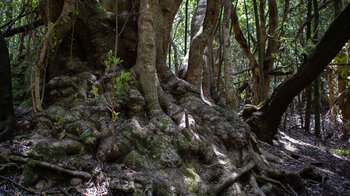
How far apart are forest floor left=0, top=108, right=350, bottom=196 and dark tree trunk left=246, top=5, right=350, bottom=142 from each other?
566 mm

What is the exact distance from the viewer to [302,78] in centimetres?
469

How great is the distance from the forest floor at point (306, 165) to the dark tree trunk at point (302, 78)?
0.57 meters

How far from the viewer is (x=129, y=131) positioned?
292 centimetres

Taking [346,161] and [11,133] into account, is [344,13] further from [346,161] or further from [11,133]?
[11,133]

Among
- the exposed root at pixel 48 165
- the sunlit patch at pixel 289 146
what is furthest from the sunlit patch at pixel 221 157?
the sunlit patch at pixel 289 146

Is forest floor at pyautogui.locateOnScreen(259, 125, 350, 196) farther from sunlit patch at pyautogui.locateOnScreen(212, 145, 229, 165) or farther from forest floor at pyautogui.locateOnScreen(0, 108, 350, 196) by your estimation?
sunlit patch at pyautogui.locateOnScreen(212, 145, 229, 165)

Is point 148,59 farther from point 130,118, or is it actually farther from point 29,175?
point 29,175

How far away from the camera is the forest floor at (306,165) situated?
6.59 feet

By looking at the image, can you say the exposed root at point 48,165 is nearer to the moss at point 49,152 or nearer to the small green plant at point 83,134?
the moss at point 49,152

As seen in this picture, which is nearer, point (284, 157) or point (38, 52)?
point (38, 52)

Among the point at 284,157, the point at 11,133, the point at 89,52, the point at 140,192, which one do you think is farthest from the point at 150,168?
the point at 284,157

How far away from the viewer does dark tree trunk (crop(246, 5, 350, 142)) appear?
13.4 ft

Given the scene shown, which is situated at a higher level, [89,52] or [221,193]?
[89,52]

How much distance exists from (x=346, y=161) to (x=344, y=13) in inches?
156
